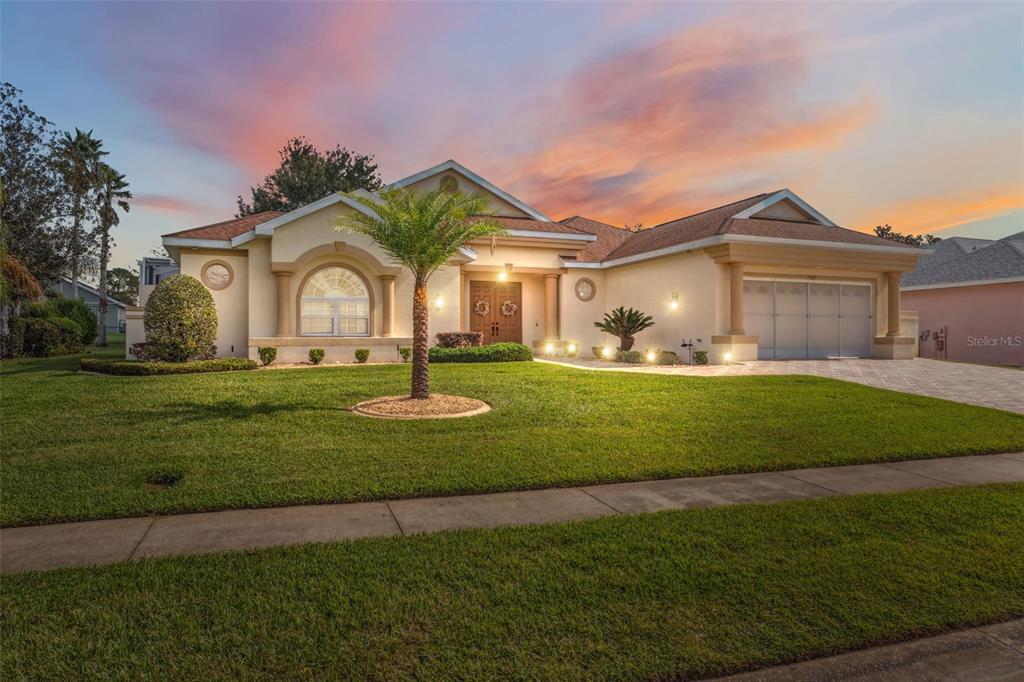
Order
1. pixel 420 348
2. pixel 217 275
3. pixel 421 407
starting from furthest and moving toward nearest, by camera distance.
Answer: pixel 217 275, pixel 420 348, pixel 421 407

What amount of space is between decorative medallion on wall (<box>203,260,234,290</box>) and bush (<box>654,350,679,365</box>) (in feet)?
51.1

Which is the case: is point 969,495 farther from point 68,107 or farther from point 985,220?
point 985,220

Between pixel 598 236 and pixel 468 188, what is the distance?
8.06 metres

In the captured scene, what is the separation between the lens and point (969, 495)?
590cm

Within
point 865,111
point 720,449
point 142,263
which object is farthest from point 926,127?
point 142,263

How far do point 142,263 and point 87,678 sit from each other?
4357 centimetres

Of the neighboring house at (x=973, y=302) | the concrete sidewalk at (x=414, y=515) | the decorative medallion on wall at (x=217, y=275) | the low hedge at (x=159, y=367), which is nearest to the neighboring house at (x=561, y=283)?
the decorative medallion on wall at (x=217, y=275)

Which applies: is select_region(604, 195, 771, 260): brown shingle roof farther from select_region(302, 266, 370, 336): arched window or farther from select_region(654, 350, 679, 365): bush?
select_region(302, 266, 370, 336): arched window

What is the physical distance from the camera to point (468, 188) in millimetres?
23438

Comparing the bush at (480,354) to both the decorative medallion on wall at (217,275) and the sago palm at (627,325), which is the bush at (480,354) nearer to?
the sago palm at (627,325)

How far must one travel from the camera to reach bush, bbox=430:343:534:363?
724 inches

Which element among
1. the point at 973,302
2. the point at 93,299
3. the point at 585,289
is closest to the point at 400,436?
the point at 585,289

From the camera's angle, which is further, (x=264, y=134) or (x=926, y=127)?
(x=264, y=134)

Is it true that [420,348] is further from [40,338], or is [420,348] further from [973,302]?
[973,302]
